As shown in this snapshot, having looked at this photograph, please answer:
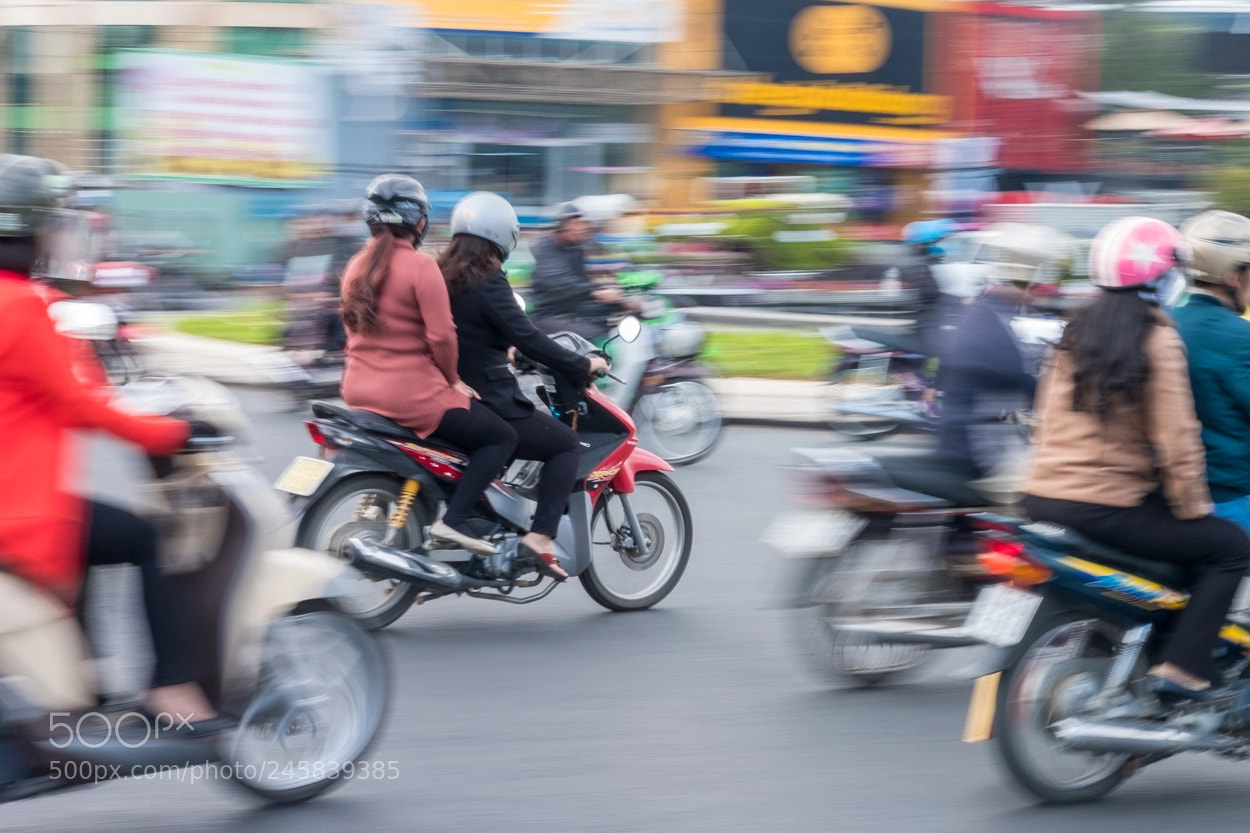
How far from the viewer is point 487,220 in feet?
20.7

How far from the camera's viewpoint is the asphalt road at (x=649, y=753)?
14.5 feet

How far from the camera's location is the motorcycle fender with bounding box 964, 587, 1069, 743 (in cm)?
441

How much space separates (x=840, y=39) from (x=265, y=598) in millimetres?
32442

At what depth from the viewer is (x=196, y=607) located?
13.3 ft

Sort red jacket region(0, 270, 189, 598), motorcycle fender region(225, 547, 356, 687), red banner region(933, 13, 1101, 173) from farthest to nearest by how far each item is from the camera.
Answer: red banner region(933, 13, 1101, 173)
motorcycle fender region(225, 547, 356, 687)
red jacket region(0, 270, 189, 598)

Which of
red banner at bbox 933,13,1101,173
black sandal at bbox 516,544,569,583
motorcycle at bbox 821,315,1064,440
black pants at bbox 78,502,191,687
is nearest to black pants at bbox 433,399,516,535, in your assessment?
black sandal at bbox 516,544,569,583

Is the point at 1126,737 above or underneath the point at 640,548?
above

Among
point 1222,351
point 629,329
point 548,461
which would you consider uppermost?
point 1222,351

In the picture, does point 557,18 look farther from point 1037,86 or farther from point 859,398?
point 859,398

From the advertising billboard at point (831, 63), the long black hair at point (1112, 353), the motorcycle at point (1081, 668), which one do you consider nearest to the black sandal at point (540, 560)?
the motorcycle at point (1081, 668)

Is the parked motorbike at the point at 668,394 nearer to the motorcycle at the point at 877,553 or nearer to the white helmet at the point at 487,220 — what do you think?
the white helmet at the point at 487,220

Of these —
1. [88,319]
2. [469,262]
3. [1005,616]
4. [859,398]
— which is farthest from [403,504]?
[859,398]

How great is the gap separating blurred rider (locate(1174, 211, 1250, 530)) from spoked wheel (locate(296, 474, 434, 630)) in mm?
3131

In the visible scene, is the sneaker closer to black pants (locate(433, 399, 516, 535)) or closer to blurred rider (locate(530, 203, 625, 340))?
black pants (locate(433, 399, 516, 535))
